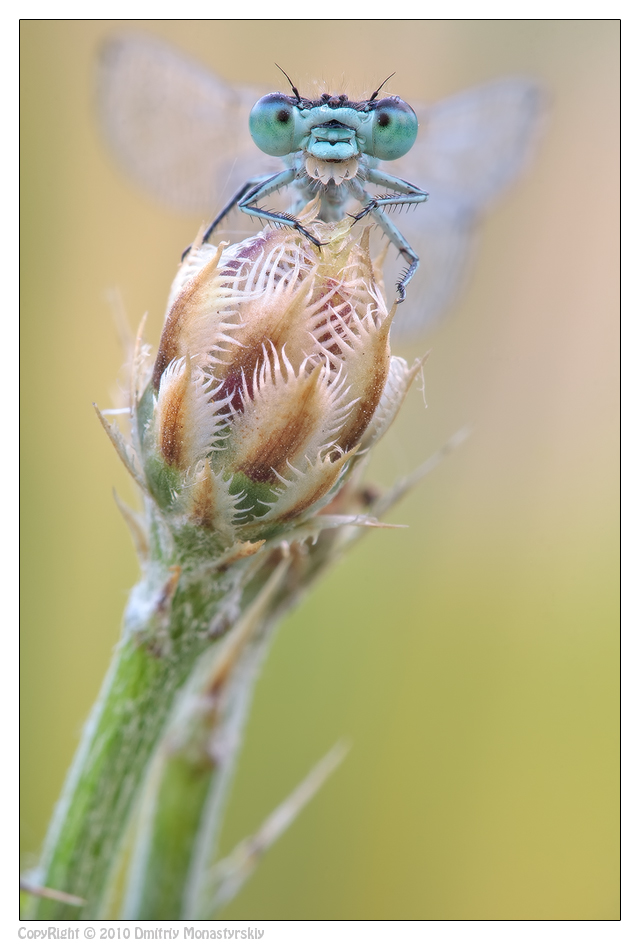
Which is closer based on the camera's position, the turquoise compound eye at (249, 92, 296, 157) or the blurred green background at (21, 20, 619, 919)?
the turquoise compound eye at (249, 92, 296, 157)

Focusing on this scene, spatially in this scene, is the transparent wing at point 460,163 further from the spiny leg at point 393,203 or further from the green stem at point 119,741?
the green stem at point 119,741

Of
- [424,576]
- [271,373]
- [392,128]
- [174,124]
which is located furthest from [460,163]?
[271,373]

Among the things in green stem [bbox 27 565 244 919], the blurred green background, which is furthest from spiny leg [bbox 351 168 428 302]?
the blurred green background

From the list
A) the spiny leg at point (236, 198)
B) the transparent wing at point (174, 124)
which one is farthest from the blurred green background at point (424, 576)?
the spiny leg at point (236, 198)

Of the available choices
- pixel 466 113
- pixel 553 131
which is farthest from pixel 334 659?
pixel 553 131

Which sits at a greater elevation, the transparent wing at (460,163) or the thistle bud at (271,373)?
the transparent wing at (460,163)

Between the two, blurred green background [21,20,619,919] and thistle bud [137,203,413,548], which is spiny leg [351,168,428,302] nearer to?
thistle bud [137,203,413,548]
